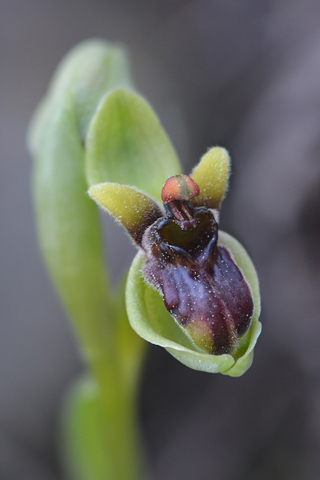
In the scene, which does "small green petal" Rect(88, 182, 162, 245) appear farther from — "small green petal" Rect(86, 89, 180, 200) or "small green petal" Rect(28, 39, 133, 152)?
"small green petal" Rect(28, 39, 133, 152)

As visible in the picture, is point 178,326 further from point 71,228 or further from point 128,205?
point 71,228

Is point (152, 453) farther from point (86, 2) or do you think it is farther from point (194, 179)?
point (86, 2)

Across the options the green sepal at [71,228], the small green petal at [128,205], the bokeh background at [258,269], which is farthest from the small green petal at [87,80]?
the bokeh background at [258,269]

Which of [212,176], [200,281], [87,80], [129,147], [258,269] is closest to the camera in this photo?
[200,281]

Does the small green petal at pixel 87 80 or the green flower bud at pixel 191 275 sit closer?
the green flower bud at pixel 191 275

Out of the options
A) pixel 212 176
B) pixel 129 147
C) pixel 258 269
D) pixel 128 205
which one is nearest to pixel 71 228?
pixel 129 147

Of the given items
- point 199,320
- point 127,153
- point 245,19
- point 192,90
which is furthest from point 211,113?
point 199,320

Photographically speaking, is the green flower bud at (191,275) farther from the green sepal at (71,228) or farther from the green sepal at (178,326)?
the green sepal at (71,228)

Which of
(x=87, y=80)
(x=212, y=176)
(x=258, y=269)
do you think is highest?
(x=87, y=80)

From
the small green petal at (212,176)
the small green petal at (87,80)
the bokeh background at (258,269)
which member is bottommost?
the bokeh background at (258,269)
